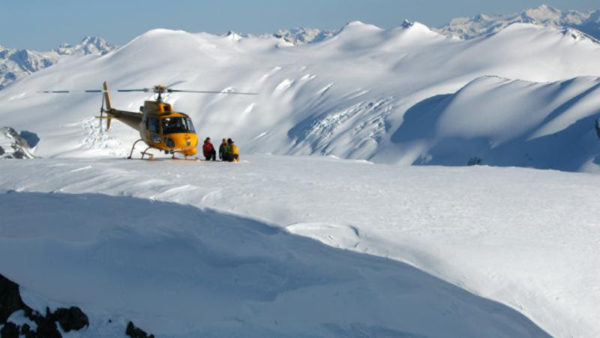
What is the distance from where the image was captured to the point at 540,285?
938cm

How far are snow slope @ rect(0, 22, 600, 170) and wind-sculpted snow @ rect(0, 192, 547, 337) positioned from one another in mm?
52838

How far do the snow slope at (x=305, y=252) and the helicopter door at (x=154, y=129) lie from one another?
451 centimetres

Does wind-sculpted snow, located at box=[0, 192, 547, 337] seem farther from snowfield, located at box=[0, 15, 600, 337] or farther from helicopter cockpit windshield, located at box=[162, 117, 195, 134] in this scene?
helicopter cockpit windshield, located at box=[162, 117, 195, 134]

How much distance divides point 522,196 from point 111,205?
30.4 feet

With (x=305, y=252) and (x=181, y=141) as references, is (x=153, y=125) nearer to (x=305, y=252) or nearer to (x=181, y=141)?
(x=181, y=141)

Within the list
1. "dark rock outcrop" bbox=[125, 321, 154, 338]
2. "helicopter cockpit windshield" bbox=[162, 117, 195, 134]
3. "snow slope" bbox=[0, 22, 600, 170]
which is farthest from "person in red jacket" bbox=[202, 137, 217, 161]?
"snow slope" bbox=[0, 22, 600, 170]

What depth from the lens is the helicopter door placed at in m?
19.2

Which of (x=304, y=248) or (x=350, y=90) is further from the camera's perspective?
(x=350, y=90)

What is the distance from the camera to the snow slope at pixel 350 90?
70.5 m

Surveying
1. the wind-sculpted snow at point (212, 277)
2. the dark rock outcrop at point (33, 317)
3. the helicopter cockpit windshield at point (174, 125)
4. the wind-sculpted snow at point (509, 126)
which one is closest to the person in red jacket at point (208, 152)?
the helicopter cockpit windshield at point (174, 125)

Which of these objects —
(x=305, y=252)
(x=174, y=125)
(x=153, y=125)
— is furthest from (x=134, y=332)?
(x=153, y=125)

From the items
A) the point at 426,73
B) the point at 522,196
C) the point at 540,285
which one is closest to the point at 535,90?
the point at 426,73

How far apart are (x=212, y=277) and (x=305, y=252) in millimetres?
1810

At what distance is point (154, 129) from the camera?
19.3 meters
